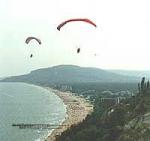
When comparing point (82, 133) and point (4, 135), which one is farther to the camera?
point (4, 135)

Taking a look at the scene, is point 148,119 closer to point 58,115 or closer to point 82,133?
point 82,133

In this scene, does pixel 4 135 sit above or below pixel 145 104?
below

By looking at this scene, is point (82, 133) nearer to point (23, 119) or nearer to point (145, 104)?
point (145, 104)

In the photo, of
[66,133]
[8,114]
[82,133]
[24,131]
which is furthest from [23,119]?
[82,133]

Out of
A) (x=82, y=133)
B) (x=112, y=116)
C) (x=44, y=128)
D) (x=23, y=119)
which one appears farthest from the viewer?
(x=23, y=119)

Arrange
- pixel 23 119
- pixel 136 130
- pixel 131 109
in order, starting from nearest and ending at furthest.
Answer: pixel 136 130, pixel 131 109, pixel 23 119

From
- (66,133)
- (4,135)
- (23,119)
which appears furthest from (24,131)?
(66,133)

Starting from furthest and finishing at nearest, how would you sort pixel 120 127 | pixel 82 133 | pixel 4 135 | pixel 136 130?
pixel 4 135 < pixel 82 133 < pixel 120 127 < pixel 136 130

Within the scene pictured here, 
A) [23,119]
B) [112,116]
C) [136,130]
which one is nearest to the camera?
[136,130]

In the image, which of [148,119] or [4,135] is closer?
[148,119]
